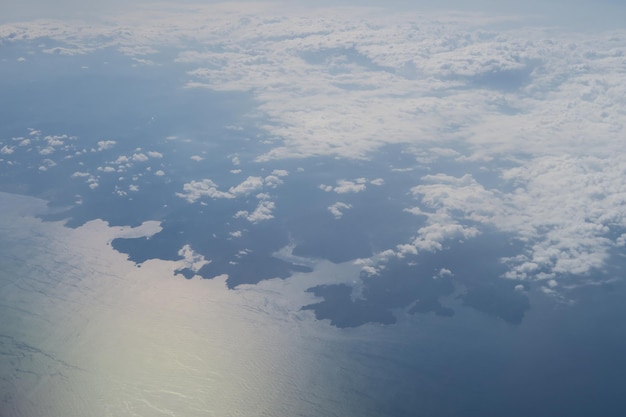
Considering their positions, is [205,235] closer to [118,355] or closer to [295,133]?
[118,355]

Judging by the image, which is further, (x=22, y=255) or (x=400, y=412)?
(x=22, y=255)

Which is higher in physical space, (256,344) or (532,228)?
(532,228)

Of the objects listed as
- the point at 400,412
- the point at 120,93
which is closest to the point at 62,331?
the point at 400,412

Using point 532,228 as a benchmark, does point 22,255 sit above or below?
below

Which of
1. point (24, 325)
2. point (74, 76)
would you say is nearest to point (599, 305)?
point (24, 325)

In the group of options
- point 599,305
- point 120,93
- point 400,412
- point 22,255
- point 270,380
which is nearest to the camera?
point 400,412

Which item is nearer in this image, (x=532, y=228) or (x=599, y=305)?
(x=599, y=305)

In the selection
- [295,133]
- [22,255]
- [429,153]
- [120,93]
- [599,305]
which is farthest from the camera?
[120,93]

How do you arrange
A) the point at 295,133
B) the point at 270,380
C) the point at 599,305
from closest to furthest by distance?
the point at 270,380, the point at 599,305, the point at 295,133

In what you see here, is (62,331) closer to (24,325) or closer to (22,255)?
(24,325)
